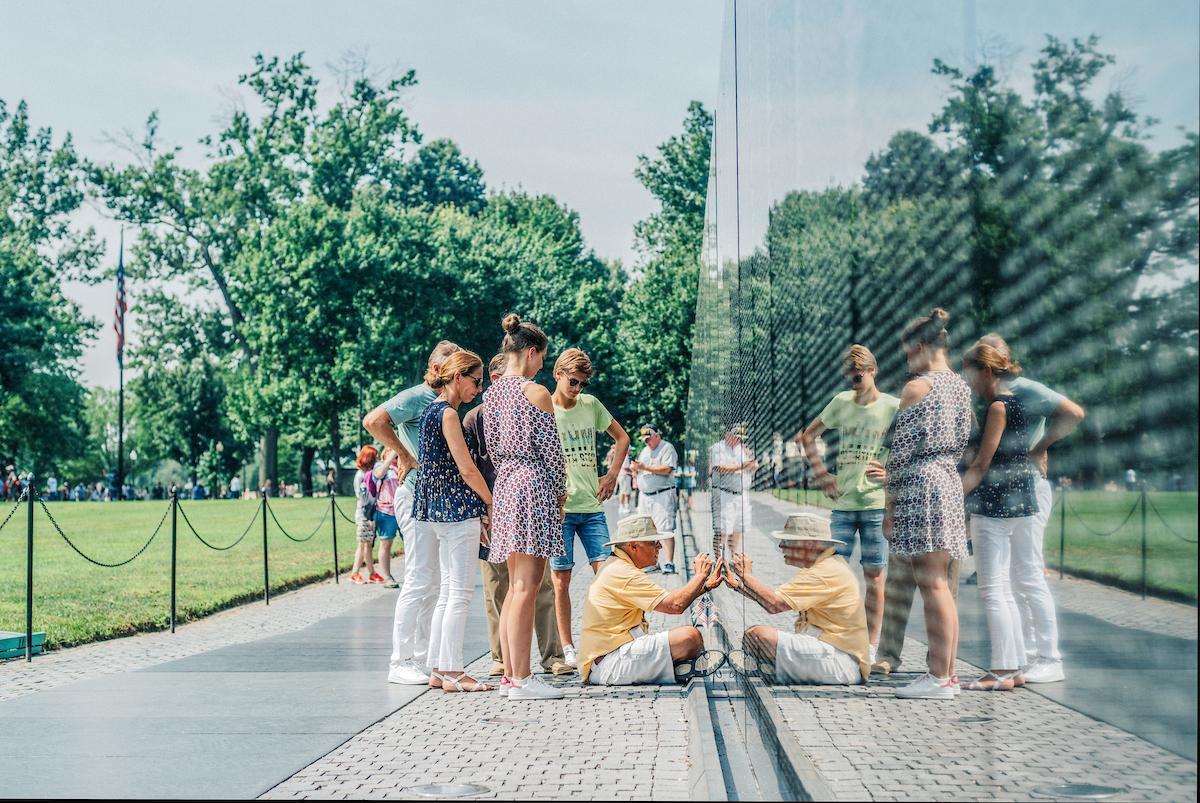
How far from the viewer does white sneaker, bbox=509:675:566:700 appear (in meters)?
7.00

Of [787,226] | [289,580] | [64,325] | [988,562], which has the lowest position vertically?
[289,580]

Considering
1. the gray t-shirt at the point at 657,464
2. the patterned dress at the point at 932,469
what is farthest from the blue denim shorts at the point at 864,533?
the gray t-shirt at the point at 657,464

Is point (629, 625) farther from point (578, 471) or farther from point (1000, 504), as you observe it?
point (1000, 504)

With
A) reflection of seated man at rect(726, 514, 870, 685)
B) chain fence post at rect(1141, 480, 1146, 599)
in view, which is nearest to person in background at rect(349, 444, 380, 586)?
reflection of seated man at rect(726, 514, 870, 685)

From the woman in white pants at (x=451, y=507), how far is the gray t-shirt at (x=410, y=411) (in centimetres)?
31

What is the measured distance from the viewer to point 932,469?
2.63 m

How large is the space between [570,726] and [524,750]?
2.06 ft

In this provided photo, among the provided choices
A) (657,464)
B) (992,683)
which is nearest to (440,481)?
(992,683)

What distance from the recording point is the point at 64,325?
2130 inches

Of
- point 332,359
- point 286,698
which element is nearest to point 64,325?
point 332,359

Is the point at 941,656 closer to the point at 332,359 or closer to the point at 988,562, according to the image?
the point at 988,562

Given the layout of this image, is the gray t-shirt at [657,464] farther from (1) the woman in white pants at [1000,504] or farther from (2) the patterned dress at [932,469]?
(1) the woman in white pants at [1000,504]

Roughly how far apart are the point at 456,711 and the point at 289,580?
9.44 m

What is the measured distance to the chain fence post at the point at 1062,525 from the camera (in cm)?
187
